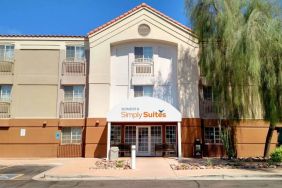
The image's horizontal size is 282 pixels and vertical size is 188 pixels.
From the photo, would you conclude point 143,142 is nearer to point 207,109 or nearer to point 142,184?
point 207,109

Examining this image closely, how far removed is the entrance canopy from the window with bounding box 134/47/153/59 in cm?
466

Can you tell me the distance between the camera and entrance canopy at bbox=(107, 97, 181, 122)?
22.2 m

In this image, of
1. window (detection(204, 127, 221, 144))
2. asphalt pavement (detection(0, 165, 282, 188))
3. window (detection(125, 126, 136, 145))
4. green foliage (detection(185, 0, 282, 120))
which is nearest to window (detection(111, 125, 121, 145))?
window (detection(125, 126, 136, 145))

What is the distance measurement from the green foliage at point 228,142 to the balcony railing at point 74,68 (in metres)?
11.6

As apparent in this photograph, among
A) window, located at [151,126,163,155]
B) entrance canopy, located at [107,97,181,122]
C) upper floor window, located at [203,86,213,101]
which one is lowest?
window, located at [151,126,163,155]

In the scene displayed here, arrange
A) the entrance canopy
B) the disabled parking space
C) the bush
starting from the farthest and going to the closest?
the entrance canopy, the bush, the disabled parking space

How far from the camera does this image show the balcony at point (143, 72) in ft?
81.6

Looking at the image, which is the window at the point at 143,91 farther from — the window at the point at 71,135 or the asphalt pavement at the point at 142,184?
the asphalt pavement at the point at 142,184

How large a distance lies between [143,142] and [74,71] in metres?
7.85

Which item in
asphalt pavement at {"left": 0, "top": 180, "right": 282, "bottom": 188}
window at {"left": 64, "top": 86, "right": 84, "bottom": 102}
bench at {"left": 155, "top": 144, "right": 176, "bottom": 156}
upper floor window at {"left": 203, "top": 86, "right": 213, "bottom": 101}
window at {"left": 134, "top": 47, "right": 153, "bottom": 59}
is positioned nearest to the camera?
asphalt pavement at {"left": 0, "top": 180, "right": 282, "bottom": 188}

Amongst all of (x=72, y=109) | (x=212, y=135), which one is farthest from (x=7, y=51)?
(x=212, y=135)

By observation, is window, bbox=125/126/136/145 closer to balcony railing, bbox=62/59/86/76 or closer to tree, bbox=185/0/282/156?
balcony railing, bbox=62/59/86/76

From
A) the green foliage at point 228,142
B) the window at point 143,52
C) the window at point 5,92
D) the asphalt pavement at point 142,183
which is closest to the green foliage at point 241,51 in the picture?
the green foliage at point 228,142

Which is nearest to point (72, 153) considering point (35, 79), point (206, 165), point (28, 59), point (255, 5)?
point (35, 79)
